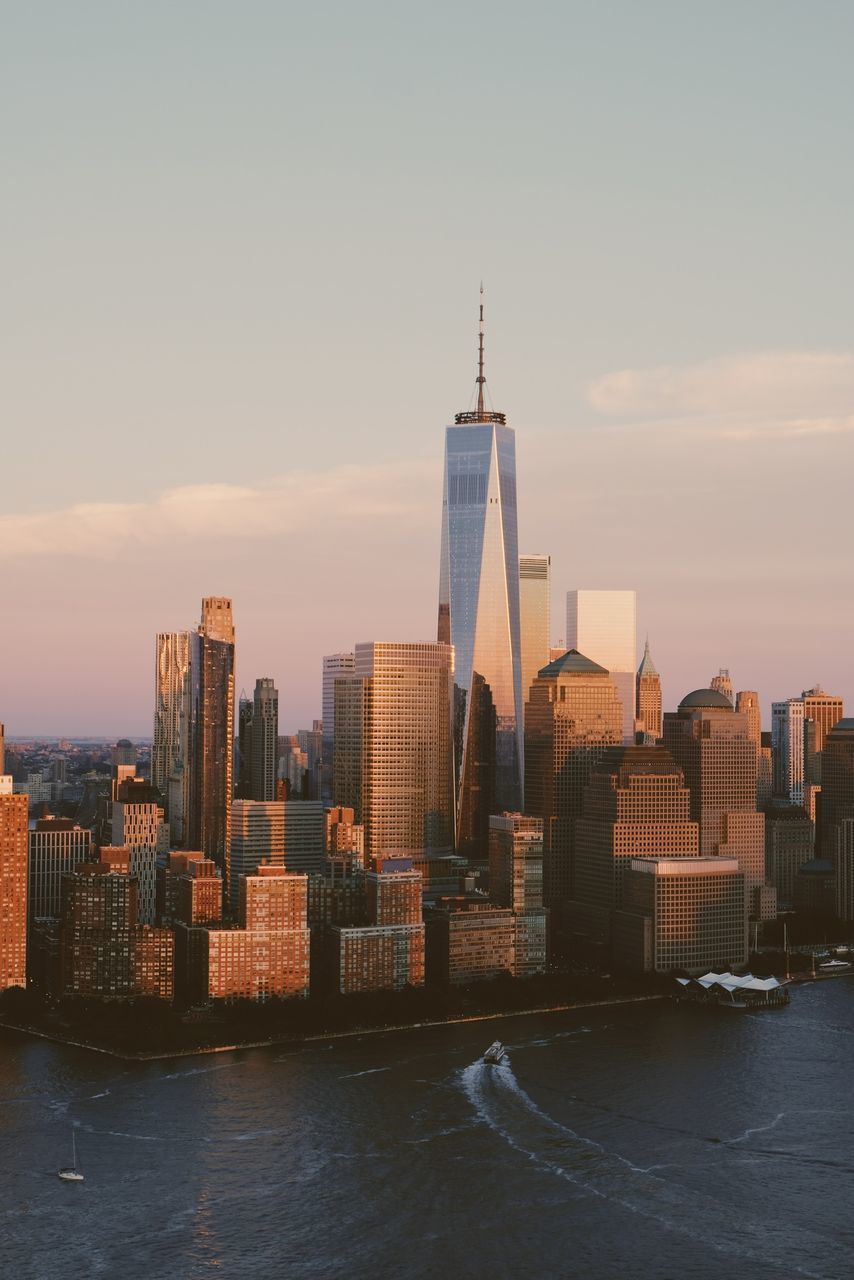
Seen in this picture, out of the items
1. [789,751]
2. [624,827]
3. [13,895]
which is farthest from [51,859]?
[789,751]

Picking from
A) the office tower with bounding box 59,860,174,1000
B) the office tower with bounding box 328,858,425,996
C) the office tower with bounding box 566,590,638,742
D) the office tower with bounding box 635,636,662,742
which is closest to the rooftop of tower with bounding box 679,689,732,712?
the office tower with bounding box 566,590,638,742

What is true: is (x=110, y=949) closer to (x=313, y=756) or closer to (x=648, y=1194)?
(x=648, y=1194)

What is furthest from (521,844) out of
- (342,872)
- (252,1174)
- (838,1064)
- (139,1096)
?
(252,1174)

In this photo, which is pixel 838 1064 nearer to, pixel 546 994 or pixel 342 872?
pixel 546 994

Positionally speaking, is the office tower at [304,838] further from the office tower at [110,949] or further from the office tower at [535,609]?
the office tower at [535,609]

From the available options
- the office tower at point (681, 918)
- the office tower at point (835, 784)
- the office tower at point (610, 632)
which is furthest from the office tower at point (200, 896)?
the office tower at point (610, 632)
